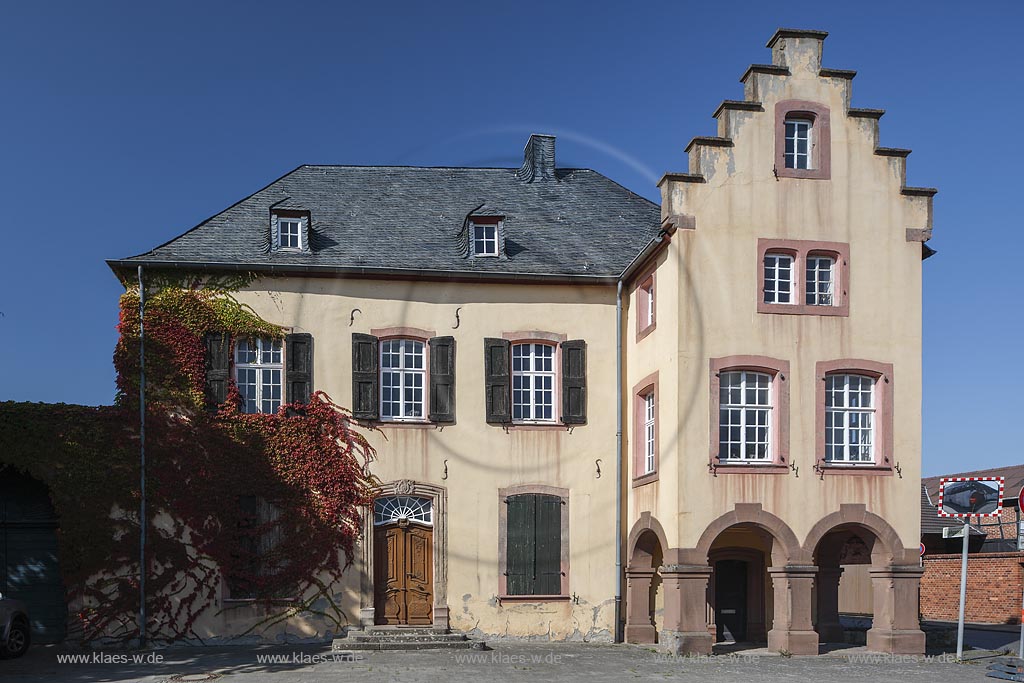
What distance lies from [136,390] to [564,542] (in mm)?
8855

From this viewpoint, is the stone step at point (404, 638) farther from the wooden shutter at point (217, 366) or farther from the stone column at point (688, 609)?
the wooden shutter at point (217, 366)

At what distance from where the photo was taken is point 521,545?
22.3 meters

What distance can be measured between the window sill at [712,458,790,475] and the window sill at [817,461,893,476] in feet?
2.49

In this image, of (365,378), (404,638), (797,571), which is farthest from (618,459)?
(404,638)

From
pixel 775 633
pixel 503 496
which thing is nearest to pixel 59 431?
pixel 503 496

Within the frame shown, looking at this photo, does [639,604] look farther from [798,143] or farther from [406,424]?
[798,143]

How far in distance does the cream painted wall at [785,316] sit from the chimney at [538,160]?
6513 millimetres

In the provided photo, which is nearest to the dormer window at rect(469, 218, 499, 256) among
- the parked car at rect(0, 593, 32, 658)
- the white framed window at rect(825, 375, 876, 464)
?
the white framed window at rect(825, 375, 876, 464)

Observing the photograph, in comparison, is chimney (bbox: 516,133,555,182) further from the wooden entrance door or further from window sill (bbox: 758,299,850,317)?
the wooden entrance door

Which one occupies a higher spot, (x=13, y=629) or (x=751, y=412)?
(x=751, y=412)

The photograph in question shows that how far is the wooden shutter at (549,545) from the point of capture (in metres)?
22.3

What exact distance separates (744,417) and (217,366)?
10.1m

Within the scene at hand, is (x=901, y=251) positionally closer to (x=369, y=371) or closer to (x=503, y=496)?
(x=503, y=496)

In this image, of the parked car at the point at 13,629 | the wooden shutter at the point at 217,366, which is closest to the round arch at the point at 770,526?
the wooden shutter at the point at 217,366
